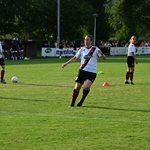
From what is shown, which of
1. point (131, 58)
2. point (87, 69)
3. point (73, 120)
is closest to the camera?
point (73, 120)

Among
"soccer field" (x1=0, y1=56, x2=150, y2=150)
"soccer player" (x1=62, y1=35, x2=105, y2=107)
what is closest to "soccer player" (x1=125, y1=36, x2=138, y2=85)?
"soccer field" (x1=0, y1=56, x2=150, y2=150)

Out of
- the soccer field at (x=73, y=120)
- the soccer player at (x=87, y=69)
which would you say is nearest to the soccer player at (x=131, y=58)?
the soccer field at (x=73, y=120)

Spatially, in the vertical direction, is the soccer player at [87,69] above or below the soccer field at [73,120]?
above

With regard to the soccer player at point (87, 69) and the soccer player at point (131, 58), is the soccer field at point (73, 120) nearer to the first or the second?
the soccer player at point (87, 69)

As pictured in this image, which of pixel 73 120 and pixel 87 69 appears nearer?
pixel 73 120

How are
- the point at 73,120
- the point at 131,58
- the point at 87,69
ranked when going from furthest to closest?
the point at 131,58 < the point at 87,69 < the point at 73,120

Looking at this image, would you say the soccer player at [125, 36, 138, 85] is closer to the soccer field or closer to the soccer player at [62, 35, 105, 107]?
the soccer field

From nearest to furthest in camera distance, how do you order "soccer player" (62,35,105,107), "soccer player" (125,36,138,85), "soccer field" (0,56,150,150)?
"soccer field" (0,56,150,150) → "soccer player" (62,35,105,107) → "soccer player" (125,36,138,85)

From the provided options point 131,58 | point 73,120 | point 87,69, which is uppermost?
point 87,69

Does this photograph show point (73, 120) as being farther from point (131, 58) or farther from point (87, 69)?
point (131, 58)

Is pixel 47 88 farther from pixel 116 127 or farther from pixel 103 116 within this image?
pixel 116 127

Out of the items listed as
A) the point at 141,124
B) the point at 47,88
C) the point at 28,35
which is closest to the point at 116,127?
A: the point at 141,124

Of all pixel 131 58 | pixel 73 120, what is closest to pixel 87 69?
pixel 73 120

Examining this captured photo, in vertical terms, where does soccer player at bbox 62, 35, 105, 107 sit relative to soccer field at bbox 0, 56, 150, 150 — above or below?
above
